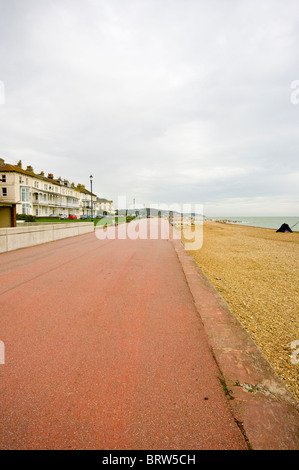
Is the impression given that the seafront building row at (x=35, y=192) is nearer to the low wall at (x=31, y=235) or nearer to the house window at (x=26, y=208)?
the house window at (x=26, y=208)

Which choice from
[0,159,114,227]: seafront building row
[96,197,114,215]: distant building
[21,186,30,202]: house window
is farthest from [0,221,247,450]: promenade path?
[96,197,114,215]: distant building

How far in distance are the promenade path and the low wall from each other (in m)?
5.97

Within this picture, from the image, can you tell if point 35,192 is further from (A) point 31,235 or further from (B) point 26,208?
(A) point 31,235

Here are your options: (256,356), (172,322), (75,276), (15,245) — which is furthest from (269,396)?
(15,245)

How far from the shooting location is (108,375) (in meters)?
2.55

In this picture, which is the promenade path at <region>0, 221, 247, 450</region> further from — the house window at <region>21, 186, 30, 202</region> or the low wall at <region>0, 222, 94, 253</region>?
the house window at <region>21, 186, 30, 202</region>

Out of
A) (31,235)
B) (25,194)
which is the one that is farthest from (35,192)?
(31,235)

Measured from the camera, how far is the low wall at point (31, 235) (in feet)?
33.6

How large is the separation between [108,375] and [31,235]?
11573 mm

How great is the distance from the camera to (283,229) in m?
33.9

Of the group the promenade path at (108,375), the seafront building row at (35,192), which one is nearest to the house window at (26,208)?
the seafront building row at (35,192)

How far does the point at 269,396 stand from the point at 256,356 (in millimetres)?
663

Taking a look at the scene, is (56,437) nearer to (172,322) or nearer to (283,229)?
(172,322)

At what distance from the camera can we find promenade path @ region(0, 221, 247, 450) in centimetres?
187
